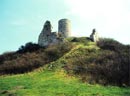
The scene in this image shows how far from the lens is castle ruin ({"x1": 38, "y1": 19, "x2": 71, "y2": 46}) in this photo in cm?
5928

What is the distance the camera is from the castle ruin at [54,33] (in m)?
59.3

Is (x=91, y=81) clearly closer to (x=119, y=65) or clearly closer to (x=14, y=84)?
(x=119, y=65)

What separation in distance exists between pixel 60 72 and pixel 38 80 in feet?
14.4

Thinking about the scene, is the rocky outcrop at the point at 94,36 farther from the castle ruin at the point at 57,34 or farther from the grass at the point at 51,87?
the grass at the point at 51,87

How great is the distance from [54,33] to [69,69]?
14.5 meters

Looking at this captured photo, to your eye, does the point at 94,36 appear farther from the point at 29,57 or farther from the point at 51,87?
the point at 51,87

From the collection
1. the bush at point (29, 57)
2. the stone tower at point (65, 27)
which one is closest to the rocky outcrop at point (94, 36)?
the stone tower at point (65, 27)

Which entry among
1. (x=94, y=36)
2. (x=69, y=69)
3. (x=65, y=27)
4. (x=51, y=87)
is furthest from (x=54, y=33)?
(x=51, y=87)

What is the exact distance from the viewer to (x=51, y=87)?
3734cm

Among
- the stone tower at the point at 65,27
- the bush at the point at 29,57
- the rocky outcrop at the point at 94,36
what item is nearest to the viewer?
the bush at the point at 29,57

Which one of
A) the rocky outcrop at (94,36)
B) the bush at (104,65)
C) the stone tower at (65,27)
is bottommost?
the bush at (104,65)

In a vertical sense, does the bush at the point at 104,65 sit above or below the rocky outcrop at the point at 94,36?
below

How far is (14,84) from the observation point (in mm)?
39406

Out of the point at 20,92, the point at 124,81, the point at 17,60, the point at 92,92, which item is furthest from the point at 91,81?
the point at 17,60
